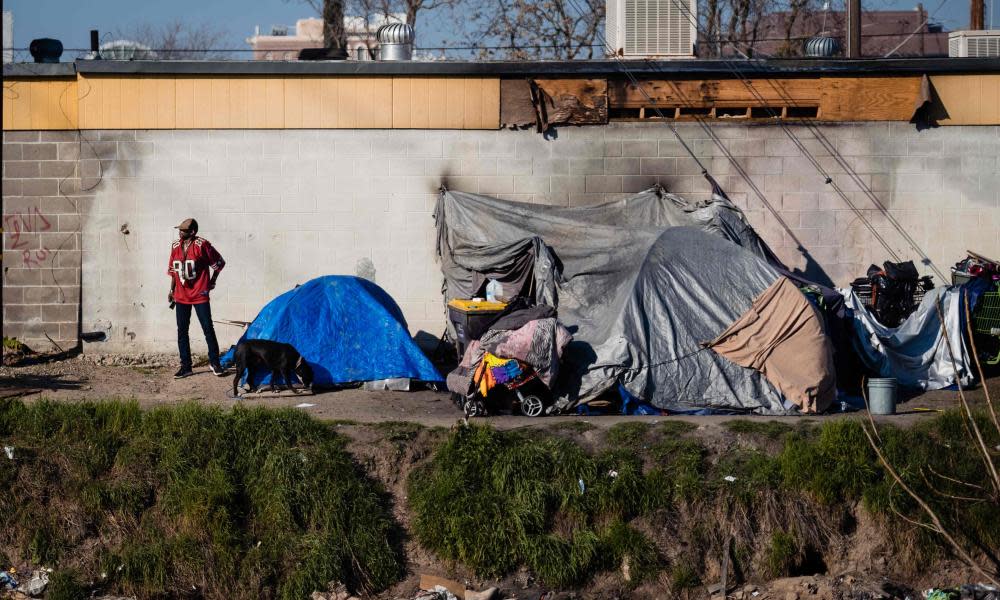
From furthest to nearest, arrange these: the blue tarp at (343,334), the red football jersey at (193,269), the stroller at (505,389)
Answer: the red football jersey at (193,269) → the blue tarp at (343,334) → the stroller at (505,389)

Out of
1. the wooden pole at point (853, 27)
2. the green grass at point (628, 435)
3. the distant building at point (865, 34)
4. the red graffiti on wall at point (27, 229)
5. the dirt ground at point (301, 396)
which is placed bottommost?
the green grass at point (628, 435)

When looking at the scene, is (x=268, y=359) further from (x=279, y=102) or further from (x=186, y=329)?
(x=279, y=102)

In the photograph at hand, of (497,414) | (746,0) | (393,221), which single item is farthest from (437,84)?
(746,0)

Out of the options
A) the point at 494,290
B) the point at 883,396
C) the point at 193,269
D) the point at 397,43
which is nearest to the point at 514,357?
the point at 494,290

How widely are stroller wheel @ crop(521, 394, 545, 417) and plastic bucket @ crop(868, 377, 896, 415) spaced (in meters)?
3.24

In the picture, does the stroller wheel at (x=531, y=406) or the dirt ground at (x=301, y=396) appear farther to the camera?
the stroller wheel at (x=531, y=406)

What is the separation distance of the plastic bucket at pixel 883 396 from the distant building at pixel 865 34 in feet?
27.9

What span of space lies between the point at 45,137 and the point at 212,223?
8.04 feet

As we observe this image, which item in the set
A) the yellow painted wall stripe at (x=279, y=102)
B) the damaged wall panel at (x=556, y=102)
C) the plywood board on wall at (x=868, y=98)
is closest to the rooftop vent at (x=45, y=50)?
the yellow painted wall stripe at (x=279, y=102)

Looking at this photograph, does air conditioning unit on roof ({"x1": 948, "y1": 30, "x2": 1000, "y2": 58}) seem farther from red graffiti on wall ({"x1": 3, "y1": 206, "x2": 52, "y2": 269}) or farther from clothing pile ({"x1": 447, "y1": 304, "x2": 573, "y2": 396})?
red graffiti on wall ({"x1": 3, "y1": 206, "x2": 52, "y2": 269})

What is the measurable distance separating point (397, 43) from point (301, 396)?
221 inches

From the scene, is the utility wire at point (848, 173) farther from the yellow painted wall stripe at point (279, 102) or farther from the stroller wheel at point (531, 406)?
the stroller wheel at point (531, 406)

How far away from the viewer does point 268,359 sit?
1133 centimetres

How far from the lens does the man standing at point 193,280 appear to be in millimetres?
12359
